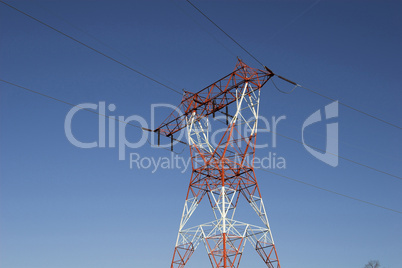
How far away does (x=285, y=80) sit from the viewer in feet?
102

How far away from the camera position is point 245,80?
3134 cm

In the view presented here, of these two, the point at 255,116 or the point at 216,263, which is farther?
the point at 255,116

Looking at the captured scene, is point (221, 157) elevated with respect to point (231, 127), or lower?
lower

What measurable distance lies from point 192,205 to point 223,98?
316 inches

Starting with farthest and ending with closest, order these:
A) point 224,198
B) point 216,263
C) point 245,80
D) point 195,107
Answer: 1. point 195,107
2. point 245,80
3. point 224,198
4. point 216,263

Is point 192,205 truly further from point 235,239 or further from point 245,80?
point 245,80

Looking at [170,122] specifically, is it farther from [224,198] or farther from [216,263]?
[216,263]

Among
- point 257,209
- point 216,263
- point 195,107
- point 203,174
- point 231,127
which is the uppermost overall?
point 195,107

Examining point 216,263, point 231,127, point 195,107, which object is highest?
point 195,107

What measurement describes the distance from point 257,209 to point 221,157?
430cm

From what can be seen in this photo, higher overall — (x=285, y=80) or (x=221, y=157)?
(x=285, y=80)

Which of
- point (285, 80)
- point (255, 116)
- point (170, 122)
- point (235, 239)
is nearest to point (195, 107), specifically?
point (170, 122)

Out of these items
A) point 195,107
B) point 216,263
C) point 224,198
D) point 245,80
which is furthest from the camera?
point 195,107

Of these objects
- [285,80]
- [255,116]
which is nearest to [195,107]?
[255,116]
